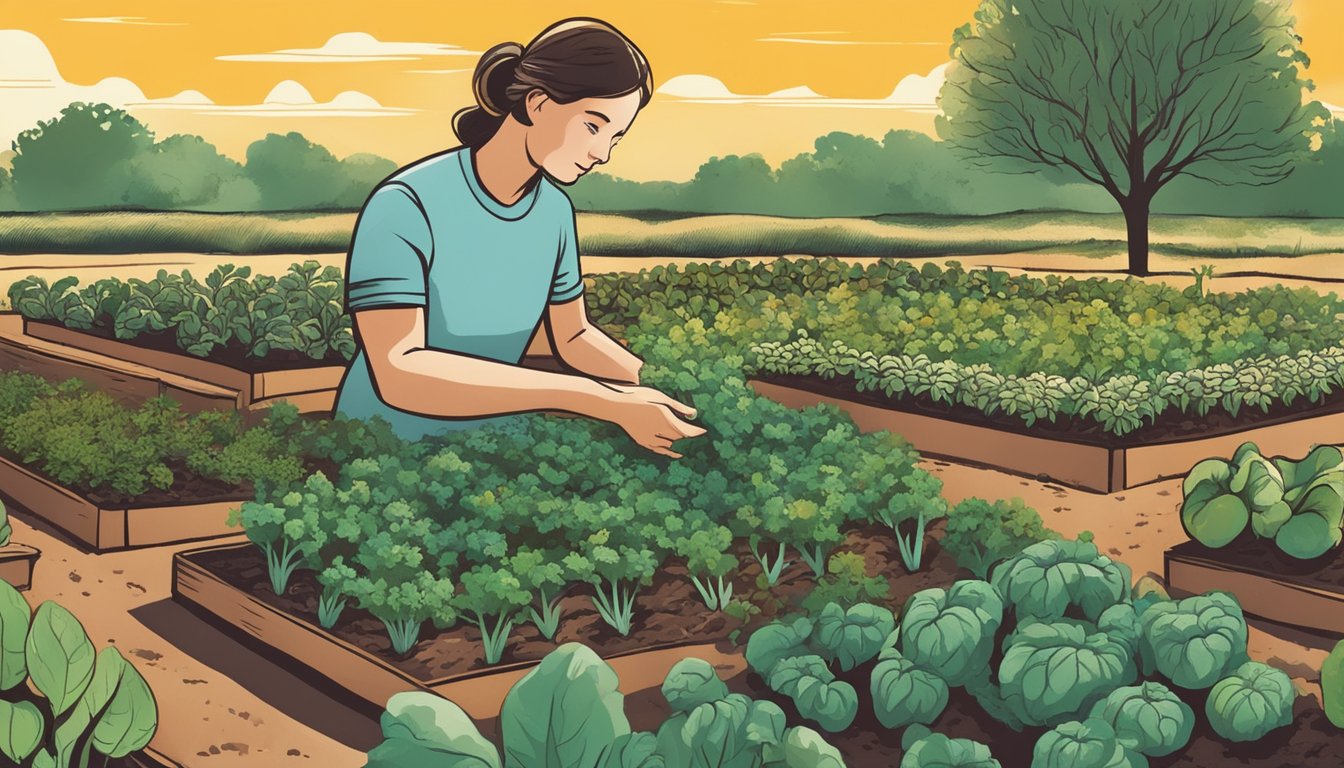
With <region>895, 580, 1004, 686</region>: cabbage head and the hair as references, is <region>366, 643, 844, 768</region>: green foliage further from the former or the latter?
the hair

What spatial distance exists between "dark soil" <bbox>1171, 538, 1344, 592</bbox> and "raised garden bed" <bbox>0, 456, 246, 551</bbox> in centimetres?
338

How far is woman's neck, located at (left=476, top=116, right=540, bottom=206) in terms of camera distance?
3734mm

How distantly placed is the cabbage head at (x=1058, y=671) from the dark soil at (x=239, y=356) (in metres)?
5.05

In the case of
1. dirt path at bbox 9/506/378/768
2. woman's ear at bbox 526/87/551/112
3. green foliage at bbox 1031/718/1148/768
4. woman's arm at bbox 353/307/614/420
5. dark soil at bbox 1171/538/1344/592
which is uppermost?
woman's ear at bbox 526/87/551/112

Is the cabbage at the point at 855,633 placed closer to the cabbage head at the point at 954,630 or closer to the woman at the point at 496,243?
the cabbage head at the point at 954,630

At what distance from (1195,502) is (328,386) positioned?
460 centimetres

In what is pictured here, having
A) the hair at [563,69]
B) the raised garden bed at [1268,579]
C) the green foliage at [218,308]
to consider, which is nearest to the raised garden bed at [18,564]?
the hair at [563,69]

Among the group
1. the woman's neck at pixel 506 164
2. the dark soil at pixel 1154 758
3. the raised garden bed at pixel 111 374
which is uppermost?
the woman's neck at pixel 506 164

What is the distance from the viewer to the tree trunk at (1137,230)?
32.8 ft

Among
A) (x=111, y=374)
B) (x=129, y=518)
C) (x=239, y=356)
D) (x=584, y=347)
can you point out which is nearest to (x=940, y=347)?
(x=584, y=347)

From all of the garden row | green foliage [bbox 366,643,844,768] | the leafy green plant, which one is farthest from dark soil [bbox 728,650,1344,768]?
the garden row

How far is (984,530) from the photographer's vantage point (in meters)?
3.62

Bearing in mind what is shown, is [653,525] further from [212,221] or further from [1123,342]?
[212,221]

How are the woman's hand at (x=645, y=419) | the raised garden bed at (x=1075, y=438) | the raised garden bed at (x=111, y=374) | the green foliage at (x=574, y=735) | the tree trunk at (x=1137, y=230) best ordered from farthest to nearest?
1. the tree trunk at (x=1137, y=230)
2. the raised garden bed at (x=111, y=374)
3. the raised garden bed at (x=1075, y=438)
4. the woman's hand at (x=645, y=419)
5. the green foliage at (x=574, y=735)
